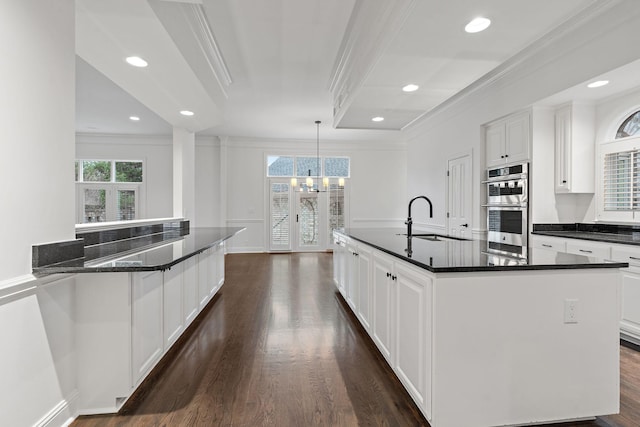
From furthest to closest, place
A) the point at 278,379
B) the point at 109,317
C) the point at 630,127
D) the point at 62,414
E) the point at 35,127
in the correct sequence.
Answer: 1. the point at 630,127
2. the point at 278,379
3. the point at 109,317
4. the point at 62,414
5. the point at 35,127

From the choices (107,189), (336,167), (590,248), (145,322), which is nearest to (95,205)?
(107,189)

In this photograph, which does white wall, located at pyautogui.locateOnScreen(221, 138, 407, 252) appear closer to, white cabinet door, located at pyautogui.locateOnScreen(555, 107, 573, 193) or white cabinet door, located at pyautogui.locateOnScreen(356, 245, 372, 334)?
white cabinet door, located at pyautogui.locateOnScreen(555, 107, 573, 193)

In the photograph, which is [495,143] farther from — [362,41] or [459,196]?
[362,41]

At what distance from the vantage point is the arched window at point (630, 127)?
347 centimetres

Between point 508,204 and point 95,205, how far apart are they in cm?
889

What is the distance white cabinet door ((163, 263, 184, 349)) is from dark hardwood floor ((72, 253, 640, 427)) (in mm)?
170

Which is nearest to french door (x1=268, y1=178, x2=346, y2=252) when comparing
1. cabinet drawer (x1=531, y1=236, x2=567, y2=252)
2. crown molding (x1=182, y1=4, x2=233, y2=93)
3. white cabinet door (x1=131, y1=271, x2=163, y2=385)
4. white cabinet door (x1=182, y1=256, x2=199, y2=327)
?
crown molding (x1=182, y1=4, x2=233, y2=93)

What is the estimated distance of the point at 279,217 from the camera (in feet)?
29.2

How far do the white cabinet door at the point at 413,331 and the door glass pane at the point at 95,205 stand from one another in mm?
8425

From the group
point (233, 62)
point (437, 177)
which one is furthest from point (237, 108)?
point (437, 177)

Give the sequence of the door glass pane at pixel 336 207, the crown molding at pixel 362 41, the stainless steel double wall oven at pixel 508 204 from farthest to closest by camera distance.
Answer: the door glass pane at pixel 336 207 → the stainless steel double wall oven at pixel 508 204 → the crown molding at pixel 362 41

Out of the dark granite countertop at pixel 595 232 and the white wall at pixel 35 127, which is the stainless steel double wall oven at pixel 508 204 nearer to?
the dark granite countertop at pixel 595 232

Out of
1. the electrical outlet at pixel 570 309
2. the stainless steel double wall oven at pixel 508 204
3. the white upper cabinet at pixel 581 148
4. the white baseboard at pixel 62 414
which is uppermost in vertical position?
the white upper cabinet at pixel 581 148

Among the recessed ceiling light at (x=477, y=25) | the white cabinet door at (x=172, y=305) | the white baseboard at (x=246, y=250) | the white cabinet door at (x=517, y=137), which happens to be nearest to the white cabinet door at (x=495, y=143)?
the white cabinet door at (x=517, y=137)
